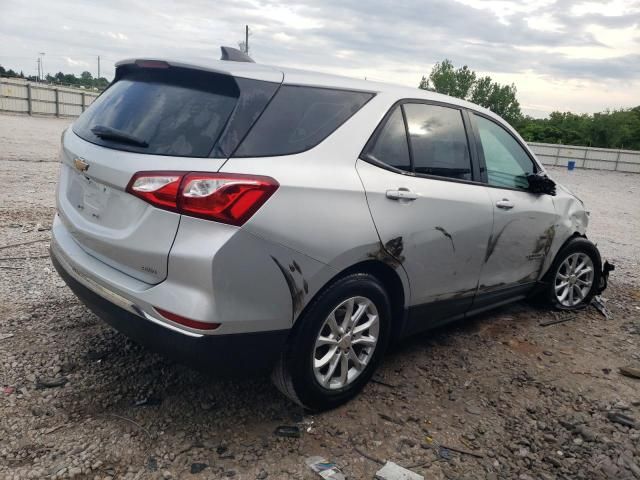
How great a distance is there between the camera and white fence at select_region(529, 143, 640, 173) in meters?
34.2

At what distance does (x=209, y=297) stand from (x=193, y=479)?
0.83m

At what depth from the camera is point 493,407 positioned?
10.4 feet

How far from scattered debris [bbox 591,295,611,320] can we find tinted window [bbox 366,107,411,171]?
9.73 feet

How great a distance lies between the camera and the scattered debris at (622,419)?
10.1 feet

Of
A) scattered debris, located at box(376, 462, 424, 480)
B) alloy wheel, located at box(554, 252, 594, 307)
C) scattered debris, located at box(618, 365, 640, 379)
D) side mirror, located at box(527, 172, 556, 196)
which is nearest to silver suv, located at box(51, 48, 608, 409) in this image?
scattered debris, located at box(376, 462, 424, 480)

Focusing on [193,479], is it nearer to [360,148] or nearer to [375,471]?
[375,471]

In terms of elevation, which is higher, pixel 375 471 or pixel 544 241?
pixel 544 241

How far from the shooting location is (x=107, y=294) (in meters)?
2.55

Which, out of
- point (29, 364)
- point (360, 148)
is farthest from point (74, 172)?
point (360, 148)

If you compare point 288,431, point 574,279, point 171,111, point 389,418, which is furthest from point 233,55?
point 574,279

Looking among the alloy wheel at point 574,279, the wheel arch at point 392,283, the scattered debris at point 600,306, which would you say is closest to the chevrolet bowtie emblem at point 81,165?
the wheel arch at point 392,283

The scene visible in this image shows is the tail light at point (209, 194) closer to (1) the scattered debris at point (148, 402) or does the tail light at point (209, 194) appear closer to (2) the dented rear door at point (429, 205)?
(2) the dented rear door at point (429, 205)

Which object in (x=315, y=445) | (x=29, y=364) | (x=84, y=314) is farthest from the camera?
(x=84, y=314)

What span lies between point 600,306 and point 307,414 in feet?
11.4
